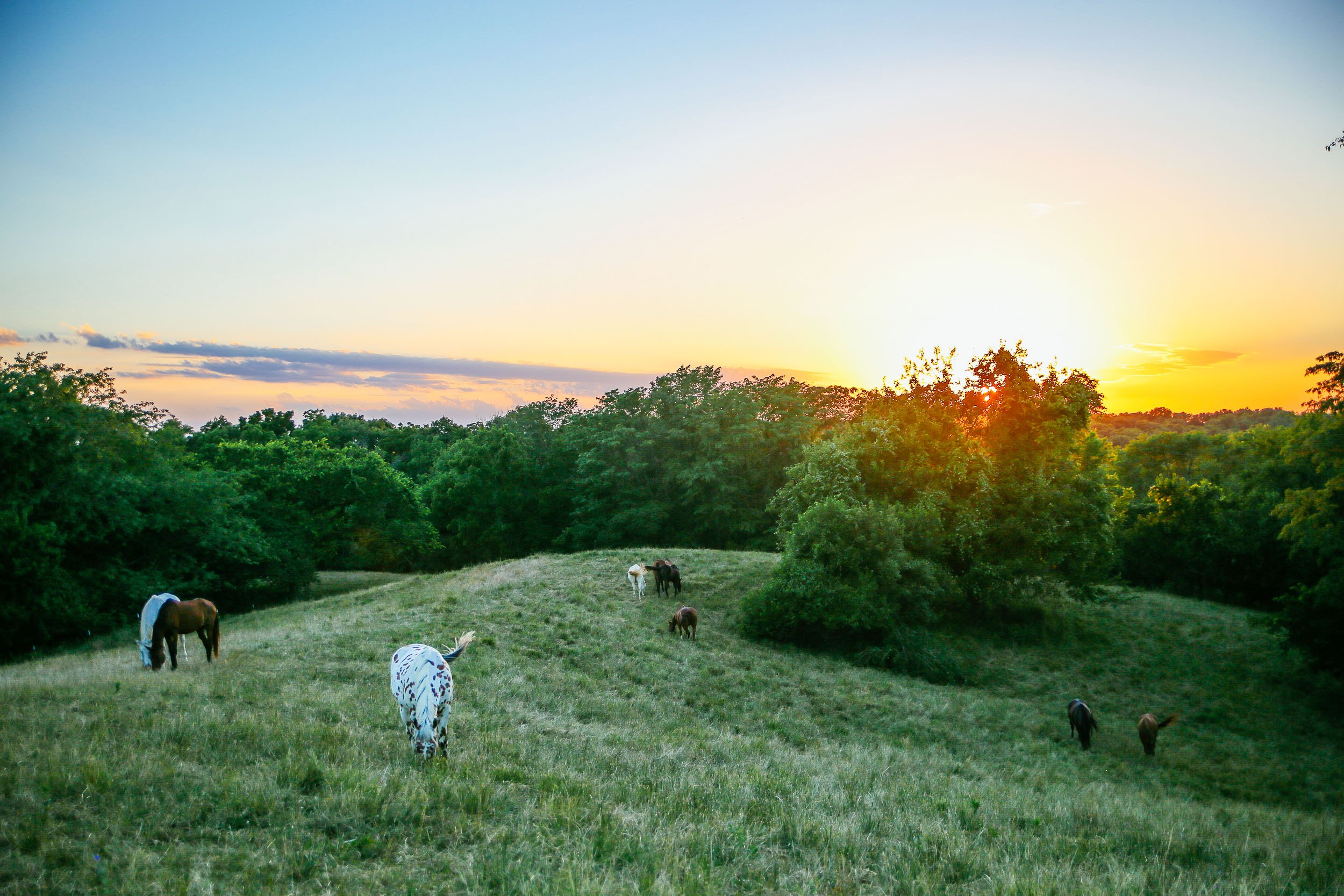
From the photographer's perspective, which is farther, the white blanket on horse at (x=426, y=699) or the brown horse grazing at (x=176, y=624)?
the brown horse grazing at (x=176, y=624)

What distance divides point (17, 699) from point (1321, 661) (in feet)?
112

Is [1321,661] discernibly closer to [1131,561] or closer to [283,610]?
[1131,561]

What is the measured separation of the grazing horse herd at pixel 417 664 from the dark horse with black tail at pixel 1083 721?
0.01 m

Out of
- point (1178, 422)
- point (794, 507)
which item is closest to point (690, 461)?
Answer: point (794, 507)

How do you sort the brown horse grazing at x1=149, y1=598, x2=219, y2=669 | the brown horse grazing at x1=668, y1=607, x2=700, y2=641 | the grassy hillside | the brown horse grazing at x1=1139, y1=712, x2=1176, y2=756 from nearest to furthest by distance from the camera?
the grassy hillside → the brown horse grazing at x1=149, y1=598, x2=219, y2=669 → the brown horse grazing at x1=1139, y1=712, x2=1176, y2=756 → the brown horse grazing at x1=668, y1=607, x2=700, y2=641

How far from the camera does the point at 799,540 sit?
2475 centimetres

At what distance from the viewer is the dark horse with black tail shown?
1694cm

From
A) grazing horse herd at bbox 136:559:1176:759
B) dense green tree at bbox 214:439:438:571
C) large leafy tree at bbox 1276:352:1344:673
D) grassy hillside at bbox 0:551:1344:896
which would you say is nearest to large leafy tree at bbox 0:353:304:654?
dense green tree at bbox 214:439:438:571

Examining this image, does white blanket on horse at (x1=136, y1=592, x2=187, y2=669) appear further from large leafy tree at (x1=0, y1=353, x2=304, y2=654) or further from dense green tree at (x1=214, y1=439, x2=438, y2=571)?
dense green tree at (x1=214, y1=439, x2=438, y2=571)

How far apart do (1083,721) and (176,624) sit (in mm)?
21048

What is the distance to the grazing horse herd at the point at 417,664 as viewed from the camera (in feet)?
26.2

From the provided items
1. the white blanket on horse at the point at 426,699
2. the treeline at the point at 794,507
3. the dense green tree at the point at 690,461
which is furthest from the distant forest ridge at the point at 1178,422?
the white blanket on horse at the point at 426,699

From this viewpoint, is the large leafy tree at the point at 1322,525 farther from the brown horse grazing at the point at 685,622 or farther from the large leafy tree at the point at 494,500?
the large leafy tree at the point at 494,500

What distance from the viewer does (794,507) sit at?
95.8 ft
